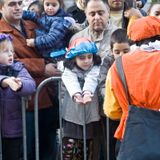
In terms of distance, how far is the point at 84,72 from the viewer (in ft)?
14.8

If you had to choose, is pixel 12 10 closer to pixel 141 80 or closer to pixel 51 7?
pixel 51 7

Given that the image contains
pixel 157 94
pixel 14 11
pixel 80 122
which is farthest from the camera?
pixel 14 11

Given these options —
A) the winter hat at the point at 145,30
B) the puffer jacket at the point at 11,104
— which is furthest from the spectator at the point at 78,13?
the winter hat at the point at 145,30

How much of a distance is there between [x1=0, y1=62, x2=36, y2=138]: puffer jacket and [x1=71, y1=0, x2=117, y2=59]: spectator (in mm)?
866

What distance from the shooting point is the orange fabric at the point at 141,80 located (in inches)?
127

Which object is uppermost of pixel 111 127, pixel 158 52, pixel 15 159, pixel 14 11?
pixel 14 11

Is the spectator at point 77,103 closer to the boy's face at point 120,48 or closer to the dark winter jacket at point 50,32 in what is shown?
the boy's face at point 120,48

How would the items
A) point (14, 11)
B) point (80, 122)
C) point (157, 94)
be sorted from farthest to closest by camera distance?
point (14, 11), point (80, 122), point (157, 94)

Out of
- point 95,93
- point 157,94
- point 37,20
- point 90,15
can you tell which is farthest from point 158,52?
point 37,20

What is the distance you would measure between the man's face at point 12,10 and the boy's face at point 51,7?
483mm

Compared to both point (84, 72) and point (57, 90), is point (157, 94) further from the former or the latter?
point (57, 90)

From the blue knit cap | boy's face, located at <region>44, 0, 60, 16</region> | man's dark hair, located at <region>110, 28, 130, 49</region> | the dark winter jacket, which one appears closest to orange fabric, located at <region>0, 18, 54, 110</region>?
the dark winter jacket

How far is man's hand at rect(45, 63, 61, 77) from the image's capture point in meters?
4.87

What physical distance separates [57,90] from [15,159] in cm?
84
